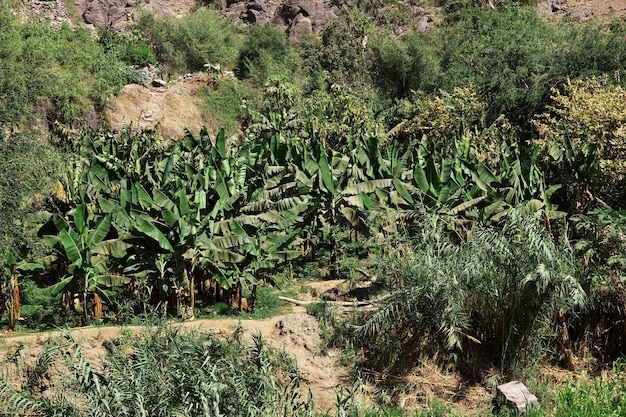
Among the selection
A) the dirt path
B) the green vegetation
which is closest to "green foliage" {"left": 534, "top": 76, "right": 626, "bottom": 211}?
the green vegetation

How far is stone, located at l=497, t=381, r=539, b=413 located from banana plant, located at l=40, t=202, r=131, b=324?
5.55 metres

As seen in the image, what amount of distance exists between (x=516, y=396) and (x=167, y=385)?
390 centimetres

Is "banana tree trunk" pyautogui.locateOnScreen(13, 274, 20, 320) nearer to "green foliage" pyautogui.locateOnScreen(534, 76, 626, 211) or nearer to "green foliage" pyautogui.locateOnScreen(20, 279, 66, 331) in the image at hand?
"green foliage" pyautogui.locateOnScreen(20, 279, 66, 331)

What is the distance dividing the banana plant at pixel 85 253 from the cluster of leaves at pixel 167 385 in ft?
5.53

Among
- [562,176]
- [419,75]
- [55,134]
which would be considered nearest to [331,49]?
[419,75]

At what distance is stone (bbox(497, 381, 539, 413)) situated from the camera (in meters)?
7.46

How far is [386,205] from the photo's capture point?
12.0 m

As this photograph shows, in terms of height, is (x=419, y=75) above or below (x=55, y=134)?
above

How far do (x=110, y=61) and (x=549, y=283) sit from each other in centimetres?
2232

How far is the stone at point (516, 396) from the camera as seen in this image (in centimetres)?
746

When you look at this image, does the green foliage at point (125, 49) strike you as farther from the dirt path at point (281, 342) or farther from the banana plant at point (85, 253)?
the dirt path at point (281, 342)

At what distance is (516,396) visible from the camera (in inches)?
299

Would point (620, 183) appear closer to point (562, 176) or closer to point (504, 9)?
point (562, 176)

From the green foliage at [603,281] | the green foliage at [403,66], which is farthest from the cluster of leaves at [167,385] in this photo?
the green foliage at [403,66]
